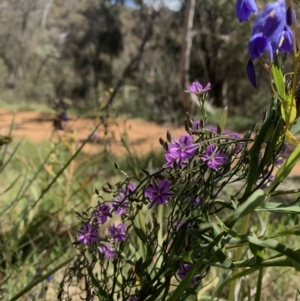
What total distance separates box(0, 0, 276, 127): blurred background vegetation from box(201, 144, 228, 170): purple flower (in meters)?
7.95

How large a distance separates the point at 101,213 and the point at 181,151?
0.69ft

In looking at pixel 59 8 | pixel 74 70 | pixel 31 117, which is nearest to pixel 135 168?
pixel 31 117

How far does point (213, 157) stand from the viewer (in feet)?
2.39

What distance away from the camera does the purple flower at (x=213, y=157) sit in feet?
2.37

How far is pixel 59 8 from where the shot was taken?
25.6 metres

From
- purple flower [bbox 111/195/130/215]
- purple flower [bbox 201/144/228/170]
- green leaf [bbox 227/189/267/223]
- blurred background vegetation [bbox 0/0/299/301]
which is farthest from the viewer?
blurred background vegetation [bbox 0/0/299/301]

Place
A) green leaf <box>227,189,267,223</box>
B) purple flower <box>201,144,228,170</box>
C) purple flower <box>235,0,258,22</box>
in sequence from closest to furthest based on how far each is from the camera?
1. green leaf <box>227,189,267,223</box>
2. purple flower <box>235,0,258,22</box>
3. purple flower <box>201,144,228,170</box>

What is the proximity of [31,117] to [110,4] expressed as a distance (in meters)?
8.12

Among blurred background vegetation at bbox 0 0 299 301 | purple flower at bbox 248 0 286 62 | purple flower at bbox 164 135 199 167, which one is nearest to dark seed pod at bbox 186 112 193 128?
purple flower at bbox 164 135 199 167

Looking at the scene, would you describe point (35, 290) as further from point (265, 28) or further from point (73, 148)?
point (265, 28)

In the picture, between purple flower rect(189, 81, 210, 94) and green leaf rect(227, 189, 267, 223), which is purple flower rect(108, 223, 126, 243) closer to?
purple flower rect(189, 81, 210, 94)

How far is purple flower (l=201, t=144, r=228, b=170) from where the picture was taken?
72 centimetres

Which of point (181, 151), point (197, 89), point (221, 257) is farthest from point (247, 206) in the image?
point (197, 89)

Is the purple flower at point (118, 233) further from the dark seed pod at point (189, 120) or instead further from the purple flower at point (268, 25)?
the purple flower at point (268, 25)
